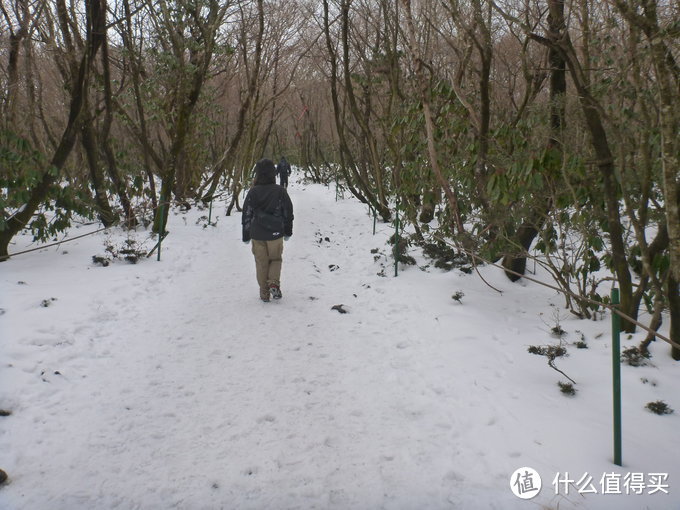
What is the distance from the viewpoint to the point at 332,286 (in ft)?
24.1

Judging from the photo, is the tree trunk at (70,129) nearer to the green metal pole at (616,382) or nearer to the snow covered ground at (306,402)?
the snow covered ground at (306,402)

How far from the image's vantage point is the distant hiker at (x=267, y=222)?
6.32 meters

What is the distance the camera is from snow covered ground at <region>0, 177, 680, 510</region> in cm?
278

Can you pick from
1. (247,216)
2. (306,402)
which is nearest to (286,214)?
(247,216)

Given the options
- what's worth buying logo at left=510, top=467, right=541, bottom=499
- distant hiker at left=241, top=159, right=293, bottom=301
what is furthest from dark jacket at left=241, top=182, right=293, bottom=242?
what's worth buying logo at left=510, top=467, right=541, bottom=499

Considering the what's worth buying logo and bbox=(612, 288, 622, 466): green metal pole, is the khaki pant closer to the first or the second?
the what's worth buying logo

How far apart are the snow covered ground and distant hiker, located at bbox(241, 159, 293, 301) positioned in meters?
0.41

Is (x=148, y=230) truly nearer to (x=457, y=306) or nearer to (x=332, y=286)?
(x=332, y=286)

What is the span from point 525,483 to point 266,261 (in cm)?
446

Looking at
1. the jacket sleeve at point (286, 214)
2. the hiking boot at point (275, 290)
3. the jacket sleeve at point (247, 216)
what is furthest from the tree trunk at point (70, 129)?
the hiking boot at point (275, 290)

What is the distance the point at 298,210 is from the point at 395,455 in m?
13.7

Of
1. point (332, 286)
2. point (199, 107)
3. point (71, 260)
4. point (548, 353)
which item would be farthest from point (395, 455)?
point (199, 107)

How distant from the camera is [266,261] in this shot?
6.45 metres

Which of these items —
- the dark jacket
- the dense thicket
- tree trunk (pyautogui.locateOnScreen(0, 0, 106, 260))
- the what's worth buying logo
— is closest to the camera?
the what's worth buying logo
